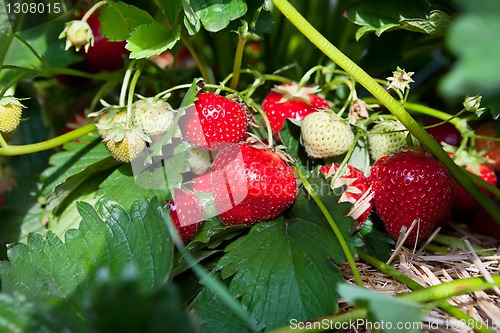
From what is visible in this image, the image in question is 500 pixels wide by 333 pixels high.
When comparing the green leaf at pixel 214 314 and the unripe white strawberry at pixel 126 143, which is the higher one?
the unripe white strawberry at pixel 126 143

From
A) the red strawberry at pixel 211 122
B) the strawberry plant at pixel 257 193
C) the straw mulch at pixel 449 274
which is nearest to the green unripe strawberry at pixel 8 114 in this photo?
the strawberry plant at pixel 257 193

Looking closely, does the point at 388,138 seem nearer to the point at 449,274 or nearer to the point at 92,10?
the point at 449,274

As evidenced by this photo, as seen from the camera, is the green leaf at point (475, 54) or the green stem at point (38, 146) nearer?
the green leaf at point (475, 54)

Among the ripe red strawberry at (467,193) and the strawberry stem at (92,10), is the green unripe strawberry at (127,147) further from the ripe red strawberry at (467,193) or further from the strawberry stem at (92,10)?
the ripe red strawberry at (467,193)

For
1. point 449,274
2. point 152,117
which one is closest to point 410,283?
point 449,274

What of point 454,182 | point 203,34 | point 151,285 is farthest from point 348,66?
point 203,34

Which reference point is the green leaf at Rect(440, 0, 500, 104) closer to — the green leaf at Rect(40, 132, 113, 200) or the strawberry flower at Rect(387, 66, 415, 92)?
the strawberry flower at Rect(387, 66, 415, 92)

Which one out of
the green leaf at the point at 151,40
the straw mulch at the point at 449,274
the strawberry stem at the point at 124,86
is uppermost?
the green leaf at the point at 151,40

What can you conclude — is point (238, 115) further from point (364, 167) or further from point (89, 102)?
point (89, 102)
